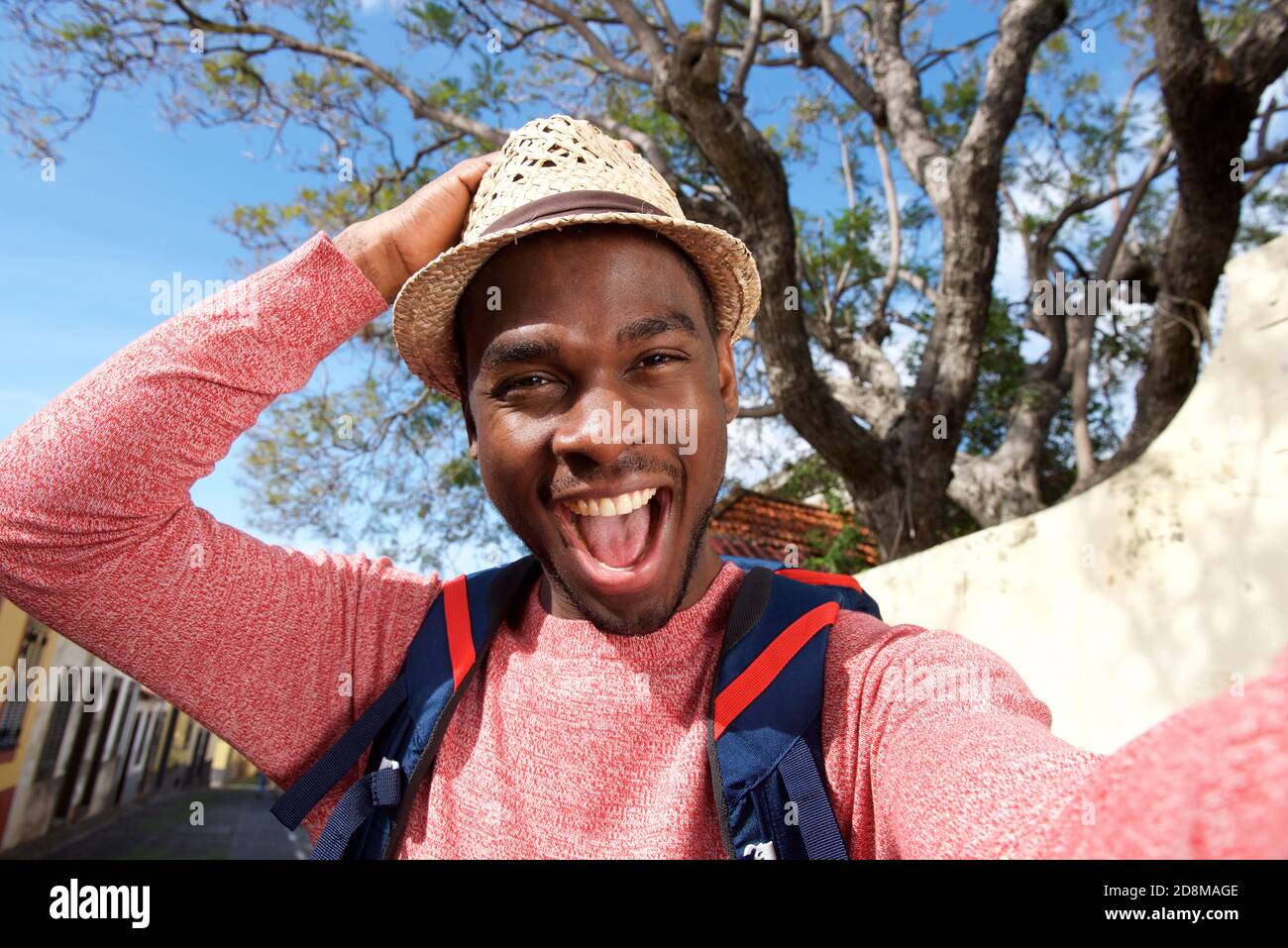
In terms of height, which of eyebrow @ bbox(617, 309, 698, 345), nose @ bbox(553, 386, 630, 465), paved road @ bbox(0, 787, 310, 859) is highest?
eyebrow @ bbox(617, 309, 698, 345)

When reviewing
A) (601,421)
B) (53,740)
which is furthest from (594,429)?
(53,740)

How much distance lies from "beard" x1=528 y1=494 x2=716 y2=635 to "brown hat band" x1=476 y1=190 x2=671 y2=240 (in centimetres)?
58

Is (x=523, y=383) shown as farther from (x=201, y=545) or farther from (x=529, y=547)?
(x=201, y=545)

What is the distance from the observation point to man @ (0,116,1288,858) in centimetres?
133

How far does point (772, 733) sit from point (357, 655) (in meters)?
0.85

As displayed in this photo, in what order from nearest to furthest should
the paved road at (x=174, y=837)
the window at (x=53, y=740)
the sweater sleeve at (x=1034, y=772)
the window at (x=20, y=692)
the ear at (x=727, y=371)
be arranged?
the sweater sleeve at (x=1034, y=772), the ear at (x=727, y=371), the window at (x=20, y=692), the window at (x=53, y=740), the paved road at (x=174, y=837)

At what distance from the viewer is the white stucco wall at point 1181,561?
3111mm

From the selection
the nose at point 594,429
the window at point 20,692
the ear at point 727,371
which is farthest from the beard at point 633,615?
the window at point 20,692

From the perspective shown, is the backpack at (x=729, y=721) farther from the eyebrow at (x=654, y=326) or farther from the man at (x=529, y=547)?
the eyebrow at (x=654, y=326)

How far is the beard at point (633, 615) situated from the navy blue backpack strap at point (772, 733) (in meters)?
0.12

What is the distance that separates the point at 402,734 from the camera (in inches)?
59.8

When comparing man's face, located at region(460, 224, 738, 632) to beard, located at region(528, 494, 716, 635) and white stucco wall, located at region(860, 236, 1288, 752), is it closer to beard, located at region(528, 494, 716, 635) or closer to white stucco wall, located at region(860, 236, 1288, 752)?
beard, located at region(528, 494, 716, 635)

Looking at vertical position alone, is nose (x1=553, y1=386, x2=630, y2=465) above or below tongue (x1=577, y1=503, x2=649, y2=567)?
above

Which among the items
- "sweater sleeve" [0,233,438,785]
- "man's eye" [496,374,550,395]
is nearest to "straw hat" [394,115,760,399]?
"sweater sleeve" [0,233,438,785]
